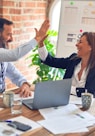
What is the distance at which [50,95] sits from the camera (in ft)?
5.83

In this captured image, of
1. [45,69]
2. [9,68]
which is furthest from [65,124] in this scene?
[45,69]

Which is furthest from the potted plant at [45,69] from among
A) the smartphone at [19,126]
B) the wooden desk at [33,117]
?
the smartphone at [19,126]

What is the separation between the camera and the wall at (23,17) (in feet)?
10.4

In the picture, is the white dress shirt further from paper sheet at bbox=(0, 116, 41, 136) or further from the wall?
the wall

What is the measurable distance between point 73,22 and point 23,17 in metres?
0.66

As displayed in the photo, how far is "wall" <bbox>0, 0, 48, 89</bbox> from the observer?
318 cm

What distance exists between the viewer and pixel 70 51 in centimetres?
334

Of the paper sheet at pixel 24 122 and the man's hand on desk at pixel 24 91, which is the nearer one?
the paper sheet at pixel 24 122

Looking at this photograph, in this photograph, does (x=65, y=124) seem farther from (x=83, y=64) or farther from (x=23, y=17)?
(x=23, y=17)

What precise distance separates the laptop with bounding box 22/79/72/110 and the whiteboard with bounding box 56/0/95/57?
1.48 metres

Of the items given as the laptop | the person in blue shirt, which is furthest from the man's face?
the laptop

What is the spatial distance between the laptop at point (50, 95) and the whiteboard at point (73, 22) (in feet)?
4.86

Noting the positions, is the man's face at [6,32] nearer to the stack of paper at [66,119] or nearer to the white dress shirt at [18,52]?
the white dress shirt at [18,52]

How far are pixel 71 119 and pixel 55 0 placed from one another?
8.29 feet
